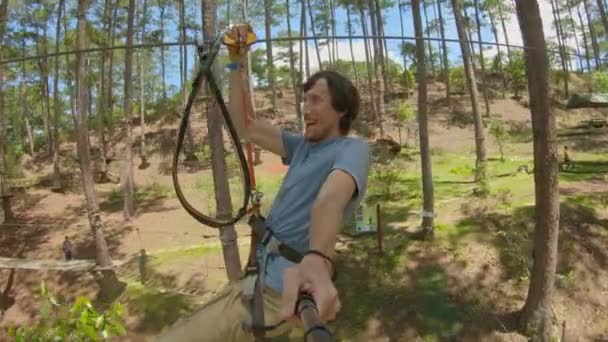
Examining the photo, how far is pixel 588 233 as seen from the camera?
28.8 feet

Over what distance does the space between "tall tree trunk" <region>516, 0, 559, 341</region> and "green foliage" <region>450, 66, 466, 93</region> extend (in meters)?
24.2

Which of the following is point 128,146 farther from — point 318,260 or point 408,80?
point 408,80

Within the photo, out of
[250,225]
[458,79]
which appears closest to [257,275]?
[250,225]

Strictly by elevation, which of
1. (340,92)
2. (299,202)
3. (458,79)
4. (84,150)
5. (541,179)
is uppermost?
(458,79)

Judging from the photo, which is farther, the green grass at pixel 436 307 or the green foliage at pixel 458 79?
the green foliage at pixel 458 79

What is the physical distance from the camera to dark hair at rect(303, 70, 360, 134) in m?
1.85

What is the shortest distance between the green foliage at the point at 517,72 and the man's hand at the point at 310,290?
28.2 meters

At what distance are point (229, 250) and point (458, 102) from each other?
77.1 feet

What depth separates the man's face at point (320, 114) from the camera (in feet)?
6.04

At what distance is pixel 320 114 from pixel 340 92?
11cm

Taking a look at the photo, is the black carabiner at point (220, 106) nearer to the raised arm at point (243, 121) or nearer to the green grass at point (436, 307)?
the raised arm at point (243, 121)

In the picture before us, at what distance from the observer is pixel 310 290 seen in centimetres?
105

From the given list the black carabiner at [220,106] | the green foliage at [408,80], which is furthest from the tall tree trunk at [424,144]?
the green foliage at [408,80]

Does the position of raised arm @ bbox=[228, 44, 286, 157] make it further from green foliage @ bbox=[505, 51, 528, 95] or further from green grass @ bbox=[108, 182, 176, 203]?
green foliage @ bbox=[505, 51, 528, 95]
